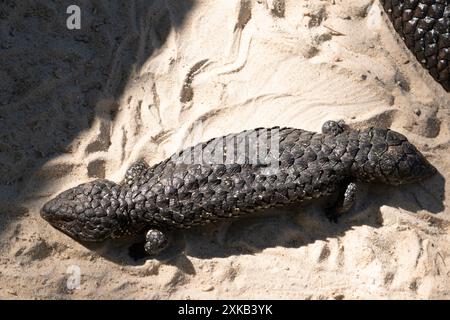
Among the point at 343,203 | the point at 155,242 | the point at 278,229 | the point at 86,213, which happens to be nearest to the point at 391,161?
the point at 343,203

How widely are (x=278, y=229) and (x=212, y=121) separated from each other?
0.91 m

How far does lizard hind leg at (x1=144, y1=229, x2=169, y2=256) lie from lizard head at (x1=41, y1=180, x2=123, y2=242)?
0.19 metres

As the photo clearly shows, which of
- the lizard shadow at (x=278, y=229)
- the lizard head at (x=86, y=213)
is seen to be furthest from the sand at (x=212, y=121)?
the lizard head at (x=86, y=213)

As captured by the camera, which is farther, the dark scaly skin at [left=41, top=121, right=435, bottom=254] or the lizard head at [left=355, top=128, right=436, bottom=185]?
the lizard head at [left=355, top=128, right=436, bottom=185]

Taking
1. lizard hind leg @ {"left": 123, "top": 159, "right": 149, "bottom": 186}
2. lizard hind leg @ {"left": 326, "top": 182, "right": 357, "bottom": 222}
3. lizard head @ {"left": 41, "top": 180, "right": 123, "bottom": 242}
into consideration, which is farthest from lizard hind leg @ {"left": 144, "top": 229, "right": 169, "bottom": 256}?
lizard hind leg @ {"left": 326, "top": 182, "right": 357, "bottom": 222}

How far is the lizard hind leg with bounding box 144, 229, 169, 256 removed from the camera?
4.35 meters

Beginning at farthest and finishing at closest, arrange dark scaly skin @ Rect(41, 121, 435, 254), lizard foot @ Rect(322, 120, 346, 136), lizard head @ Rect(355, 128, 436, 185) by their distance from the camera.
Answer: lizard foot @ Rect(322, 120, 346, 136) → lizard head @ Rect(355, 128, 436, 185) → dark scaly skin @ Rect(41, 121, 435, 254)

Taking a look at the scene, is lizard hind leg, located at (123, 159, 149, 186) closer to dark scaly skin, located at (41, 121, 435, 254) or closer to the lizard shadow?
dark scaly skin, located at (41, 121, 435, 254)

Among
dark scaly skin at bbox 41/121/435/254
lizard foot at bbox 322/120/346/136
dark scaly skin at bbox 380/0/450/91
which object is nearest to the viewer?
dark scaly skin at bbox 41/121/435/254

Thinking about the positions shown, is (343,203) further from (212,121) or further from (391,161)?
(212,121)

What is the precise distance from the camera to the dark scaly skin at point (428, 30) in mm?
4715

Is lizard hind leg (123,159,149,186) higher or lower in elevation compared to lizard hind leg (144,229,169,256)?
higher

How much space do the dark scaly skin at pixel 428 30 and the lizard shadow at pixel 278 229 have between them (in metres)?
0.88

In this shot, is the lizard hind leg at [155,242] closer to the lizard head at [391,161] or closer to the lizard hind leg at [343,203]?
the lizard hind leg at [343,203]
